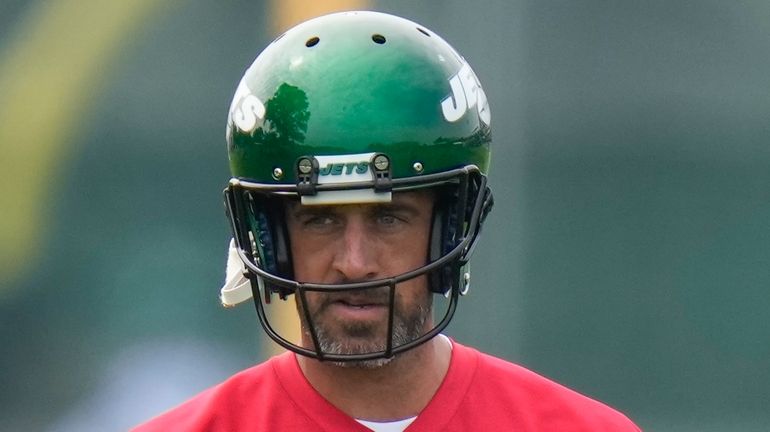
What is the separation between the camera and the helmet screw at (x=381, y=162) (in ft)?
6.98

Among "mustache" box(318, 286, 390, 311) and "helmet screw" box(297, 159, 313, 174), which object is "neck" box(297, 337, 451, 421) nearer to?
"mustache" box(318, 286, 390, 311)

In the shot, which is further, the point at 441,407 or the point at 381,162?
the point at 441,407

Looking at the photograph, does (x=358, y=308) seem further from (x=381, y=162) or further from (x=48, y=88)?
(x=48, y=88)

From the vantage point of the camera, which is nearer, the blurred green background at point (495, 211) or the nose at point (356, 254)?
the nose at point (356, 254)

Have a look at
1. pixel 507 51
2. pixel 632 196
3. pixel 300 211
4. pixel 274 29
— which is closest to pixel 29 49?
pixel 274 29

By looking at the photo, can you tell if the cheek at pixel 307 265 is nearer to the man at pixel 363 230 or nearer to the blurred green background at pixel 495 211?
the man at pixel 363 230

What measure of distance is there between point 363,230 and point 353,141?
0.14m

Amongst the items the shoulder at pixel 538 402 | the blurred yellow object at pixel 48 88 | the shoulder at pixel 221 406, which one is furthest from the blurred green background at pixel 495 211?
the shoulder at pixel 221 406

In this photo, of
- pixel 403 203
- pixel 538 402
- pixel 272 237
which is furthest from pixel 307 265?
pixel 538 402

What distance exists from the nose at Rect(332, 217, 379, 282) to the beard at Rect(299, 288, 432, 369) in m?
0.04

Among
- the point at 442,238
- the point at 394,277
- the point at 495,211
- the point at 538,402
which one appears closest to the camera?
the point at 394,277

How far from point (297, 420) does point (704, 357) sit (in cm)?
205

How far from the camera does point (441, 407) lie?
89.9 inches

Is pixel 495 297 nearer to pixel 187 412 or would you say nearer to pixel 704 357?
pixel 704 357
